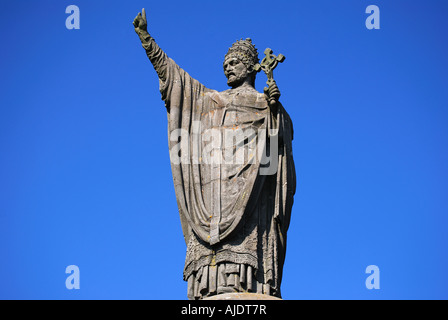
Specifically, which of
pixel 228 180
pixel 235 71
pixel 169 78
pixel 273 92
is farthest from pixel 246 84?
pixel 228 180

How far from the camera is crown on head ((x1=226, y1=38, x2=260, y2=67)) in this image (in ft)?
74.4

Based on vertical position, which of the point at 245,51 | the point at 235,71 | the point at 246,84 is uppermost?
the point at 245,51

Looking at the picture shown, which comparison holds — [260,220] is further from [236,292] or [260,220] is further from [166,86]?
[166,86]

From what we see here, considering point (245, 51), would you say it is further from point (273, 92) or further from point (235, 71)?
point (273, 92)

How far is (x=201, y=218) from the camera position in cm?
2081

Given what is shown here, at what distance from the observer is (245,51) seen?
74.6 feet

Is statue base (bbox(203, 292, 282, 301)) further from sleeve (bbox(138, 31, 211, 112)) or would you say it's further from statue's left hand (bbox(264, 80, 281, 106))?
sleeve (bbox(138, 31, 211, 112))

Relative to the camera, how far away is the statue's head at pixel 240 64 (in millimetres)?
22625

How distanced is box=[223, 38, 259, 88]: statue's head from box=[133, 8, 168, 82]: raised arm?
4.57 ft

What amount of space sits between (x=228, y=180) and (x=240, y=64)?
9.75ft

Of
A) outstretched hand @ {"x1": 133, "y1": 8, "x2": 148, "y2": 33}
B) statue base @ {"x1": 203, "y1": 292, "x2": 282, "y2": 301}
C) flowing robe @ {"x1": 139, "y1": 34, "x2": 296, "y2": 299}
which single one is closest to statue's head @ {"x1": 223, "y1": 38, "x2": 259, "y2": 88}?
flowing robe @ {"x1": 139, "y1": 34, "x2": 296, "y2": 299}

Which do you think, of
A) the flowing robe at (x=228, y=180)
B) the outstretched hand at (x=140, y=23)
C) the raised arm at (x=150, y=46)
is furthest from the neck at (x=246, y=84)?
the outstretched hand at (x=140, y=23)

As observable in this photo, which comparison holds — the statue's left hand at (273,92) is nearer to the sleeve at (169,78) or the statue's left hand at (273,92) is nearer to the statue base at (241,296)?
the sleeve at (169,78)

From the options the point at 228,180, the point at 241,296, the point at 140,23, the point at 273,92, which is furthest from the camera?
the point at 140,23
